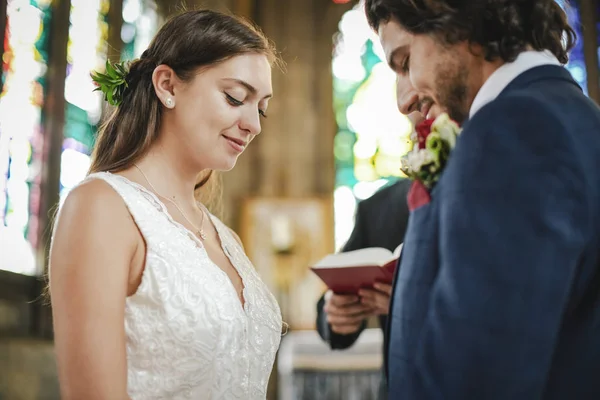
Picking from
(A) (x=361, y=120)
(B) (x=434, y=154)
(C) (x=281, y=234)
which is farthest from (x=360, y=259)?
(A) (x=361, y=120)

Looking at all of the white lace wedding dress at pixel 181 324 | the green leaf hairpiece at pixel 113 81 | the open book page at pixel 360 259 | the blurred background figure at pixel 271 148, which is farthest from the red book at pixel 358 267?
the blurred background figure at pixel 271 148

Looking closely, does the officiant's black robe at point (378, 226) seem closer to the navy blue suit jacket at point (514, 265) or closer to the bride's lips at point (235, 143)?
the bride's lips at point (235, 143)

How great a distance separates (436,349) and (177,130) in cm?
129

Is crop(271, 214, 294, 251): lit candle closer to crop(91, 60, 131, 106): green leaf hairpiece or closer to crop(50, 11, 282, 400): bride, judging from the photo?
crop(50, 11, 282, 400): bride

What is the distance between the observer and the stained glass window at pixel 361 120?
9680 mm

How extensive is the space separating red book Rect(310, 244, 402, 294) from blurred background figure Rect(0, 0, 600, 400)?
3563 mm

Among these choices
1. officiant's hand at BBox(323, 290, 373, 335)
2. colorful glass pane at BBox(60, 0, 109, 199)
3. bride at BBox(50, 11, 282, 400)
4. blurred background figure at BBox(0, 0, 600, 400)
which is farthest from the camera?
colorful glass pane at BBox(60, 0, 109, 199)

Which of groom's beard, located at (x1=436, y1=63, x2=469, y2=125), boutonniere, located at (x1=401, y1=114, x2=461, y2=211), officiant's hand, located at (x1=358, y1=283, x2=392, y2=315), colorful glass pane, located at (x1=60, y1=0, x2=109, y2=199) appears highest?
colorful glass pane, located at (x1=60, y1=0, x2=109, y2=199)

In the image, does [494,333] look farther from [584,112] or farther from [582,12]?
[582,12]

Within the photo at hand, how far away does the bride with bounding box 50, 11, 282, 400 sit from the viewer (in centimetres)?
175

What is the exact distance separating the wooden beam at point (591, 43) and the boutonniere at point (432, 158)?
8.34 meters

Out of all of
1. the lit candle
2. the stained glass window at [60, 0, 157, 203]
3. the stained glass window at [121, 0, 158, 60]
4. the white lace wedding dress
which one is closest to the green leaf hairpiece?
the white lace wedding dress

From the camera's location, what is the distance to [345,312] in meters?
2.73

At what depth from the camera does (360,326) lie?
3.04 metres
